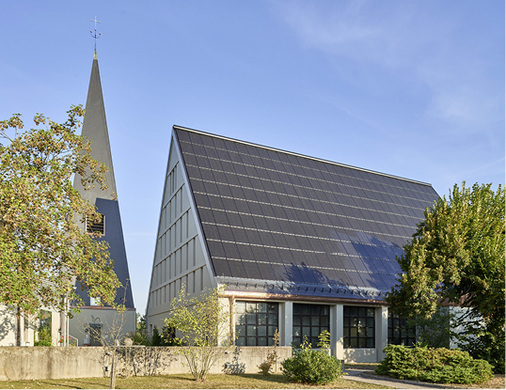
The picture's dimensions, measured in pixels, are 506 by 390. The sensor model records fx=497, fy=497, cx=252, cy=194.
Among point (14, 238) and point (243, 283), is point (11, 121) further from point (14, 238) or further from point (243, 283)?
point (243, 283)

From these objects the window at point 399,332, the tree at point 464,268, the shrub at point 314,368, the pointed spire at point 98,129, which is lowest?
the window at point 399,332

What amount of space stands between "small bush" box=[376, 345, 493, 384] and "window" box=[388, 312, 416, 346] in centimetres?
1016

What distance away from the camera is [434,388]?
696 inches

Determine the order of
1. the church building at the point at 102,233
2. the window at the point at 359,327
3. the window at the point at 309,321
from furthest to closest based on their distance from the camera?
the church building at the point at 102,233
the window at the point at 359,327
the window at the point at 309,321

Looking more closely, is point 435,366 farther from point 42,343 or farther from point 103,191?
point 103,191

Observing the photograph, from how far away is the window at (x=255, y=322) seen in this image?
1032 inches

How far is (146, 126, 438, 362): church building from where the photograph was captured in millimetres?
26844

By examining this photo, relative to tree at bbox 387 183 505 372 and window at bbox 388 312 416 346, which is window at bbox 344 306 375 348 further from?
tree at bbox 387 183 505 372

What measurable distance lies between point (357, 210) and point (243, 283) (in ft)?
47.4

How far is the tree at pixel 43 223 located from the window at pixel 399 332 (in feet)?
61.7

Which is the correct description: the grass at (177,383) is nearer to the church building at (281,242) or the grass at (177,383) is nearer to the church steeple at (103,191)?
the church building at (281,242)

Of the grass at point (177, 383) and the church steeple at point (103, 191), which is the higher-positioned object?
the church steeple at point (103, 191)

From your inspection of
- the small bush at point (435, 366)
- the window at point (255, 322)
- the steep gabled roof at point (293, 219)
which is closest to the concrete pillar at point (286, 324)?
the window at point (255, 322)

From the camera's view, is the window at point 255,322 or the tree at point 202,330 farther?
the window at point 255,322
